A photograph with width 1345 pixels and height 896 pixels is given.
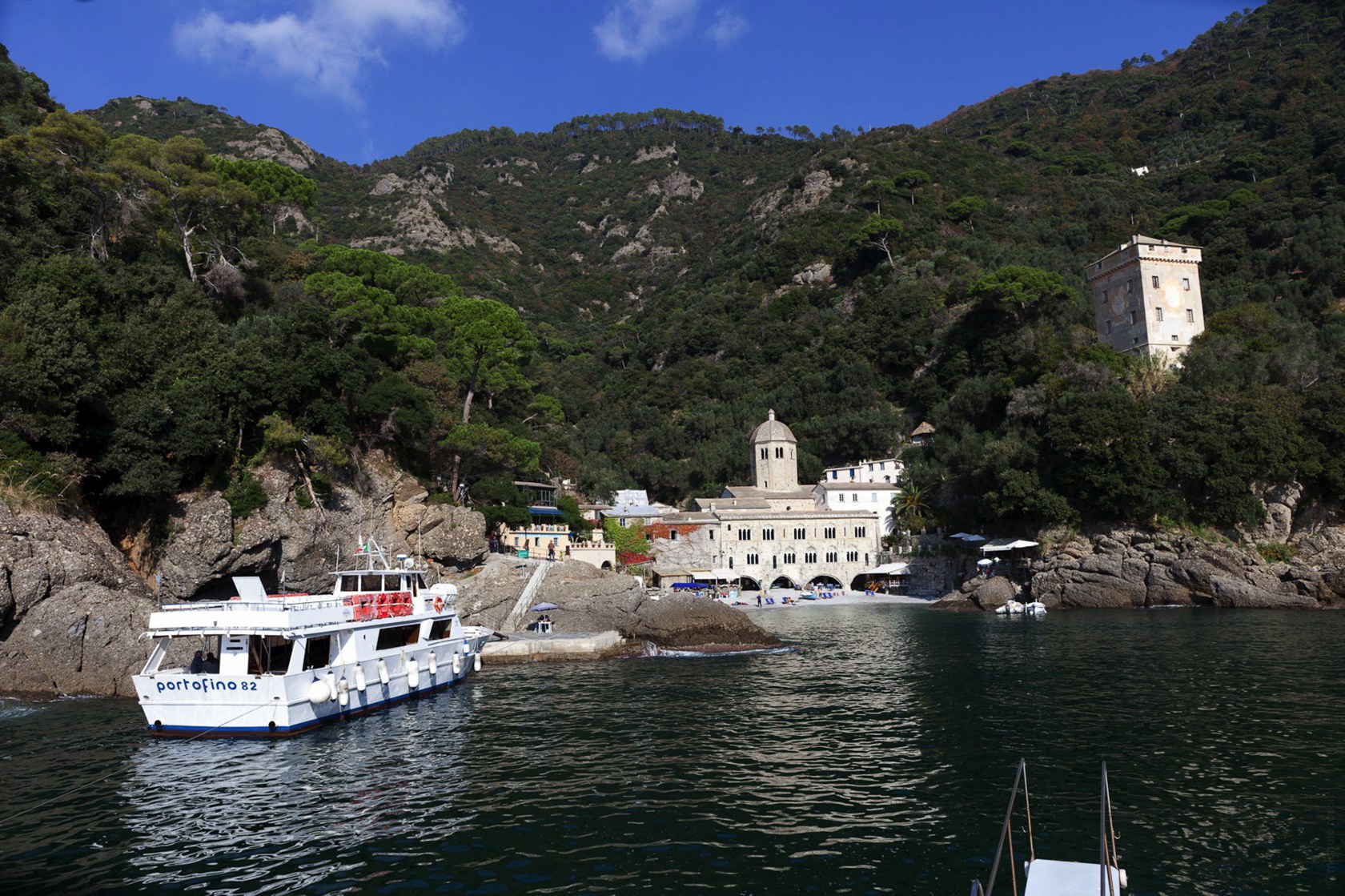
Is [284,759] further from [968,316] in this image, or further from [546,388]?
[968,316]

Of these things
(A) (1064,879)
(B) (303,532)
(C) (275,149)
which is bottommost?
(A) (1064,879)

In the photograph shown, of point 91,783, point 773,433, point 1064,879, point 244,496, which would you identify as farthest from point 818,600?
point 1064,879

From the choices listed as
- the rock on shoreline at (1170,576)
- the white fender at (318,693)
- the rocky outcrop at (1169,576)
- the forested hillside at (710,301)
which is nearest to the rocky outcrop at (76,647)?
the forested hillside at (710,301)

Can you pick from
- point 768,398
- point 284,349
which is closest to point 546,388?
point 768,398

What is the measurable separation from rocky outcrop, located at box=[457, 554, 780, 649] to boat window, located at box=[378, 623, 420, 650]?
1086cm

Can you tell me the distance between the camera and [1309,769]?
14.4 m

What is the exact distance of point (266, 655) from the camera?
67.2 feet

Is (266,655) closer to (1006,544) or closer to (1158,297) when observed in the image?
(1006,544)

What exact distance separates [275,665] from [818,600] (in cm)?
4707

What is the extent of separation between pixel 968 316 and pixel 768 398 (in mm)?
22879

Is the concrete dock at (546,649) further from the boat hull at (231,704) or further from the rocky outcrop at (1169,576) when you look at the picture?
the rocky outcrop at (1169,576)

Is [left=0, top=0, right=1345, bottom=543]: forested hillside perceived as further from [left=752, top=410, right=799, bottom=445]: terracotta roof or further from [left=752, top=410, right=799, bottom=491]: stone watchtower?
[left=752, top=410, right=799, bottom=445]: terracotta roof

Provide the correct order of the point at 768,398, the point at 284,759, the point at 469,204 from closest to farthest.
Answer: the point at 284,759, the point at 768,398, the point at 469,204

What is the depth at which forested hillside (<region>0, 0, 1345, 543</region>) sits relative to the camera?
3238 cm
